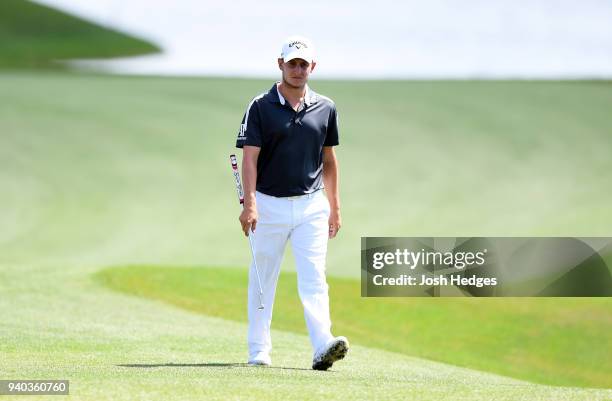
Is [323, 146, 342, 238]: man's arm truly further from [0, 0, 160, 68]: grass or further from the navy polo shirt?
[0, 0, 160, 68]: grass

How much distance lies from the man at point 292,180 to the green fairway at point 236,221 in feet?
1.96

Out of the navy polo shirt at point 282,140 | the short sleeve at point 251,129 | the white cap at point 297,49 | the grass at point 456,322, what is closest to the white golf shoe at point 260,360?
the navy polo shirt at point 282,140

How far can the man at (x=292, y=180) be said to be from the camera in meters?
9.16

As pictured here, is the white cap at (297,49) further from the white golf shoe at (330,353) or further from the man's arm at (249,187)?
the white golf shoe at (330,353)

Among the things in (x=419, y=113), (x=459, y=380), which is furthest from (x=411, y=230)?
(x=459, y=380)

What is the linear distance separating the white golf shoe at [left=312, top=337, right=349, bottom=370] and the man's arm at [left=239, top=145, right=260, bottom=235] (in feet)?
3.30

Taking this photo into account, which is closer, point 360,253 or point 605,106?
point 360,253

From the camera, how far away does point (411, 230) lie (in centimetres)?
2625

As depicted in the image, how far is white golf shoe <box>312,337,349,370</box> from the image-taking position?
890cm

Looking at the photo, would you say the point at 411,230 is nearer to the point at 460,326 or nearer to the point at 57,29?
the point at 460,326

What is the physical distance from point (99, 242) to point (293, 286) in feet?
28.5

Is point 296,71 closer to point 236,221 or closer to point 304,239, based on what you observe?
point 304,239

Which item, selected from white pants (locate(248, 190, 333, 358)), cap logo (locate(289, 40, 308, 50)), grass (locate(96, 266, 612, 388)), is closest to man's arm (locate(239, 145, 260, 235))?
white pants (locate(248, 190, 333, 358))

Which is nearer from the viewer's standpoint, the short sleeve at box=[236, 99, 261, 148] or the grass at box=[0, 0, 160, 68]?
the short sleeve at box=[236, 99, 261, 148]
